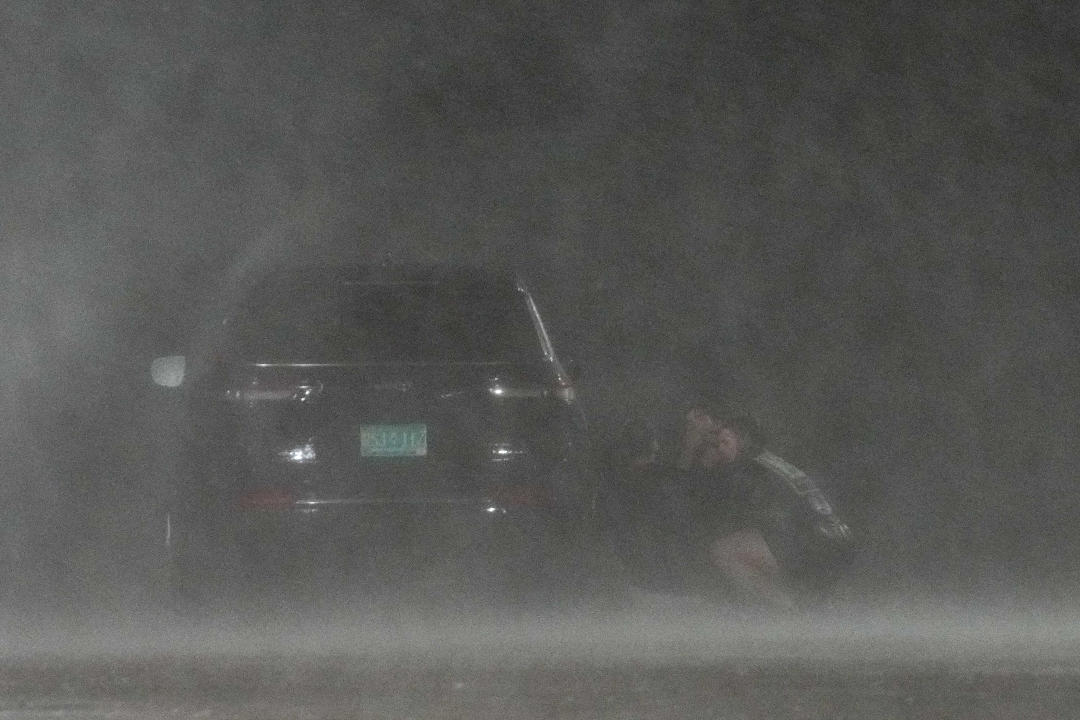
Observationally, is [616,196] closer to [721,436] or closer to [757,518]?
[721,436]

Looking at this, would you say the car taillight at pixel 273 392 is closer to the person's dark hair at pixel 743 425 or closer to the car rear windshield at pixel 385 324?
the car rear windshield at pixel 385 324

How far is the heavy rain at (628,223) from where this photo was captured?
1293 cm

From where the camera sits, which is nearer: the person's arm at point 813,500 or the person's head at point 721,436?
the person's arm at point 813,500

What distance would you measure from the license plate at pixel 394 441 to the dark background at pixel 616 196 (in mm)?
6680

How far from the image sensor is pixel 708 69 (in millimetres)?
18516

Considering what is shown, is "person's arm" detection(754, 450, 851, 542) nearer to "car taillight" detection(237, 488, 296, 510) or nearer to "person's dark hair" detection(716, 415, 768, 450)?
"person's dark hair" detection(716, 415, 768, 450)

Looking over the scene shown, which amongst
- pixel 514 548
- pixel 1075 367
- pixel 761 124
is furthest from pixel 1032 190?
pixel 514 548

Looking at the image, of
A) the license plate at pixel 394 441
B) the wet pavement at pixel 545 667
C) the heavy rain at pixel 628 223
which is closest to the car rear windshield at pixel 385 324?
the license plate at pixel 394 441

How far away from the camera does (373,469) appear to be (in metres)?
7.34

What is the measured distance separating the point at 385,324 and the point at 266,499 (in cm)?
107

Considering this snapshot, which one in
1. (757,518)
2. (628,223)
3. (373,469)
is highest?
(628,223)

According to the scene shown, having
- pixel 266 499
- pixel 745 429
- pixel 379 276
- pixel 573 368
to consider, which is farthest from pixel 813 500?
pixel 266 499

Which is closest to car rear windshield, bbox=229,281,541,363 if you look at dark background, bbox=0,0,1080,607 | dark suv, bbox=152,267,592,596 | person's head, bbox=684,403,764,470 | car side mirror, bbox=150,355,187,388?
dark suv, bbox=152,267,592,596

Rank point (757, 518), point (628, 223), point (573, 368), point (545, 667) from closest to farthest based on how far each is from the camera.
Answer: point (545, 667) < point (573, 368) < point (757, 518) < point (628, 223)
